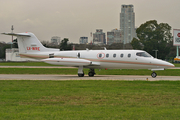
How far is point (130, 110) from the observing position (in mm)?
10625

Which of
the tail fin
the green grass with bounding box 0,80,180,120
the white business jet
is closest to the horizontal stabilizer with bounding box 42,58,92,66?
the white business jet

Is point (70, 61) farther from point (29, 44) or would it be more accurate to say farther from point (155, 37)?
point (155, 37)

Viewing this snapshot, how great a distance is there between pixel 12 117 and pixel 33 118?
0.82 metres

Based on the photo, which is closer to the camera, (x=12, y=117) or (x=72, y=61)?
(x=12, y=117)

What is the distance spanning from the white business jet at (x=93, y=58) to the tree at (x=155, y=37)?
238 ft

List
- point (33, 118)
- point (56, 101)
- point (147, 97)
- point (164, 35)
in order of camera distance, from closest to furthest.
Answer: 1. point (33, 118)
2. point (56, 101)
3. point (147, 97)
4. point (164, 35)

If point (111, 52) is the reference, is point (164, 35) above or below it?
above

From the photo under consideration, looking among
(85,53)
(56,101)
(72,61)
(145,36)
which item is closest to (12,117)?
(56,101)

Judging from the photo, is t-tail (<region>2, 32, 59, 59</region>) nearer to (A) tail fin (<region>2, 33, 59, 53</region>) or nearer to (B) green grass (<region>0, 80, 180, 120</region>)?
(A) tail fin (<region>2, 33, 59, 53</region>)

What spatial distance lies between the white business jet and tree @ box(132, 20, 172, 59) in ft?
238

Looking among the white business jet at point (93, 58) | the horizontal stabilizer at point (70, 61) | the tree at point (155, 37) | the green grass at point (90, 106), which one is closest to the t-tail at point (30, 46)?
the white business jet at point (93, 58)

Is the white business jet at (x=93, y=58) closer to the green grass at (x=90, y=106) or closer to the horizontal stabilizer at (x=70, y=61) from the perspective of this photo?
the horizontal stabilizer at (x=70, y=61)

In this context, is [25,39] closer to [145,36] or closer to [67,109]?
[67,109]

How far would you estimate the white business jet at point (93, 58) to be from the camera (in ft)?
93.3
